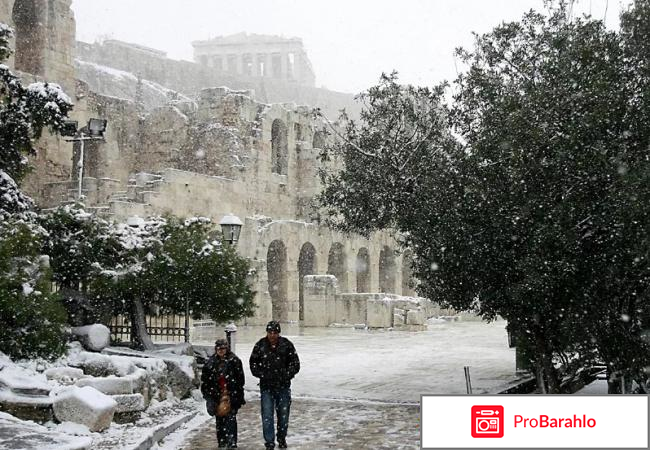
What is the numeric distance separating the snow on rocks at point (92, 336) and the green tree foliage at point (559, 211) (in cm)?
477

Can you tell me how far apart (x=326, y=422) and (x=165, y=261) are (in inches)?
153

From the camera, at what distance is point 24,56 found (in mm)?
24734

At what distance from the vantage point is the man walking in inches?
283

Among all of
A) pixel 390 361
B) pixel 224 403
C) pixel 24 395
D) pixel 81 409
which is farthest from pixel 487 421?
pixel 390 361

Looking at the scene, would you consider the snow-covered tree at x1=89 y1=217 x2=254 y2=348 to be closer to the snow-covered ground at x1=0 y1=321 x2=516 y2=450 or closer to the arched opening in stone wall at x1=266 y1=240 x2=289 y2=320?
the snow-covered ground at x1=0 y1=321 x2=516 y2=450

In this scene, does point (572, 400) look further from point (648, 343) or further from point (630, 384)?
point (630, 384)

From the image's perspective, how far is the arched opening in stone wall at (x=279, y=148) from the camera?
33844 millimetres

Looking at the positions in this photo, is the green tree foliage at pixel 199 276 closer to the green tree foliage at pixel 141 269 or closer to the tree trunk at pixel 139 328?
the green tree foliage at pixel 141 269

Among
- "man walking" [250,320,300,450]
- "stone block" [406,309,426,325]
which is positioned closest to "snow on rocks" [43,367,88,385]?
"man walking" [250,320,300,450]

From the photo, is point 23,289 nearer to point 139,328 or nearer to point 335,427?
point 139,328

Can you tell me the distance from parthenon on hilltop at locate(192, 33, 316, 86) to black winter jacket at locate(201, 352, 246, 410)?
9570 centimetres

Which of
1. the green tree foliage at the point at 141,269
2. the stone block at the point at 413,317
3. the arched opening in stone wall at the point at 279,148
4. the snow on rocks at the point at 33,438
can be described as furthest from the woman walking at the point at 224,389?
the arched opening in stone wall at the point at 279,148

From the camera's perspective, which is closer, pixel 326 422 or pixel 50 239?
pixel 326 422

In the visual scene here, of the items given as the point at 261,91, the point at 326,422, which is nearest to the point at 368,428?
the point at 326,422
